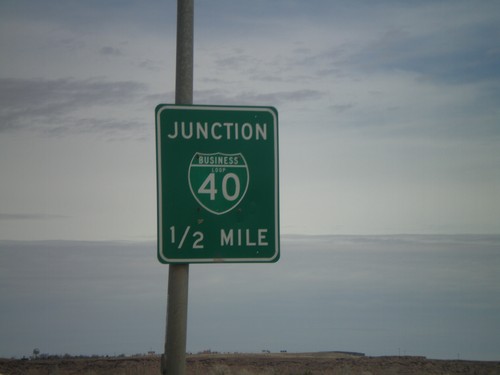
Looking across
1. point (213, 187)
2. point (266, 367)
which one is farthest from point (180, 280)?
point (266, 367)

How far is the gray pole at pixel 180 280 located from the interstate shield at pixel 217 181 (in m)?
0.55

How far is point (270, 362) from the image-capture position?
100 feet

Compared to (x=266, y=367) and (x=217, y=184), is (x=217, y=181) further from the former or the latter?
(x=266, y=367)

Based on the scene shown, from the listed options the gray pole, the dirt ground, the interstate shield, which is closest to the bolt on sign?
the interstate shield

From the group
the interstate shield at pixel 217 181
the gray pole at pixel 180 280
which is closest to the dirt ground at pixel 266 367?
the gray pole at pixel 180 280

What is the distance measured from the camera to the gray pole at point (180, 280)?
6422mm

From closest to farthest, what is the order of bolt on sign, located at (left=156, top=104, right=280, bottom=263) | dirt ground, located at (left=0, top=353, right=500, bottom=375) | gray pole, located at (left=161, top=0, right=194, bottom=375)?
gray pole, located at (left=161, top=0, right=194, bottom=375)
bolt on sign, located at (left=156, top=104, right=280, bottom=263)
dirt ground, located at (left=0, top=353, right=500, bottom=375)

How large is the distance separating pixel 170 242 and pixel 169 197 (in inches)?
15.3

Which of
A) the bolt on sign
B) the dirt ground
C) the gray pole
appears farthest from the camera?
the dirt ground

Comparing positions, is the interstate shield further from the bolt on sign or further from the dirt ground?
the dirt ground

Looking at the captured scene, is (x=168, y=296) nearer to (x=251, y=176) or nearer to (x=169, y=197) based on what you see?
(x=169, y=197)

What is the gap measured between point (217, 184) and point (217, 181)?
0.03m

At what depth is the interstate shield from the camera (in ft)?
21.7

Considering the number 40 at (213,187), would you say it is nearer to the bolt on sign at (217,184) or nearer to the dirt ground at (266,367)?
the bolt on sign at (217,184)
